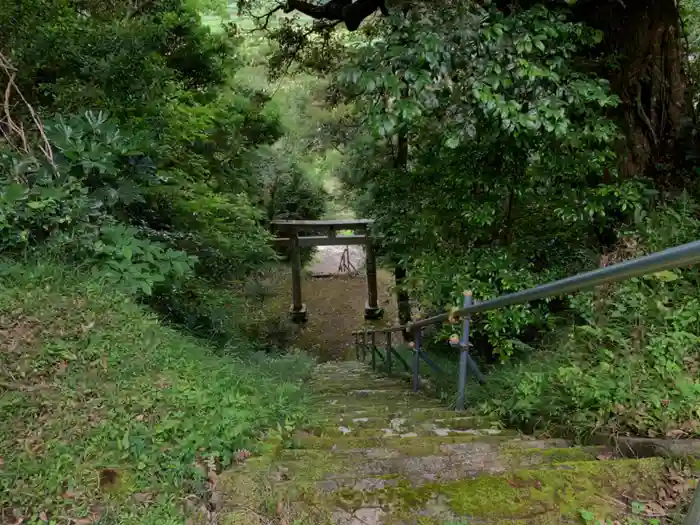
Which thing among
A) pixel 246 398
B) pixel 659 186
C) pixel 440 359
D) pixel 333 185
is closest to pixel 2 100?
pixel 246 398

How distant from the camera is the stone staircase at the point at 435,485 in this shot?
166cm

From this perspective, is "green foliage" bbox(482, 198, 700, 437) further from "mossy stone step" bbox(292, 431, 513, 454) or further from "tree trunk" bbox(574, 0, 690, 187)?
"tree trunk" bbox(574, 0, 690, 187)

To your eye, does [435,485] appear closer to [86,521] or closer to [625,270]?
[625,270]

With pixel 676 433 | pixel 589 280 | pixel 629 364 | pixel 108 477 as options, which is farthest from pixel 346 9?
pixel 108 477

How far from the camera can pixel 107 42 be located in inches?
164

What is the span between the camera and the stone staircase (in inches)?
65.3

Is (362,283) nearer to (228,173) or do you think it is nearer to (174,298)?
(228,173)

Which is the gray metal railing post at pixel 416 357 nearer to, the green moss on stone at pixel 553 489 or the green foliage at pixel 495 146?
the green foliage at pixel 495 146

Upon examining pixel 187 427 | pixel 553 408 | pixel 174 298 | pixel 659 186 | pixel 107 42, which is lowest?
pixel 553 408

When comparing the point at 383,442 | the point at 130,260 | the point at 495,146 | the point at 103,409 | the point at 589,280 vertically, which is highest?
the point at 495,146

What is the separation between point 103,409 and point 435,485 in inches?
57.1

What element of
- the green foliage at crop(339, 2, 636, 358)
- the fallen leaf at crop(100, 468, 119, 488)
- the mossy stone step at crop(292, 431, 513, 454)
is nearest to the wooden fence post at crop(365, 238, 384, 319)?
the green foliage at crop(339, 2, 636, 358)

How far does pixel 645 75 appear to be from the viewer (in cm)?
Answer: 418

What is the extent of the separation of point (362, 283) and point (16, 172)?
15823 millimetres
